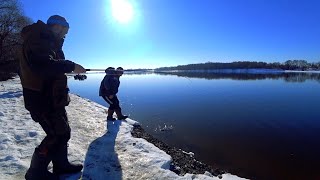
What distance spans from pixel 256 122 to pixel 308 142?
13.1 ft

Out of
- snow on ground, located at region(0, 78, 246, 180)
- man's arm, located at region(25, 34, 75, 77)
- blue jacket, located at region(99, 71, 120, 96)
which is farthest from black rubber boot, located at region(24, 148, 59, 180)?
blue jacket, located at region(99, 71, 120, 96)

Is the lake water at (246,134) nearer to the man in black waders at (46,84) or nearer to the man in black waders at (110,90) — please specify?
the man in black waders at (110,90)

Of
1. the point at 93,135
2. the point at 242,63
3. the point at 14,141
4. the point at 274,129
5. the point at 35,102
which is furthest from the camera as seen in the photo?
the point at 242,63

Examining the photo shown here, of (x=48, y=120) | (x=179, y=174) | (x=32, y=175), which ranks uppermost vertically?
(x=48, y=120)

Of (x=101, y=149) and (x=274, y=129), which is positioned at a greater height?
(x=101, y=149)

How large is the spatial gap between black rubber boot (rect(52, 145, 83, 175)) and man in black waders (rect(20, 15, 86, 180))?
2 centimetres

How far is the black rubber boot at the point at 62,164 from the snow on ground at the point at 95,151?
5.3 inches

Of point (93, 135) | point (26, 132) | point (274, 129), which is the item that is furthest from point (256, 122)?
point (26, 132)

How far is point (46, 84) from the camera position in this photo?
14.9 ft

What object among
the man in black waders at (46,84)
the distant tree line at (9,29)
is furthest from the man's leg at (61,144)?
the distant tree line at (9,29)

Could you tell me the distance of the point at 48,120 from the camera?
460 centimetres

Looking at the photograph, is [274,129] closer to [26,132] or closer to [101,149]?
[101,149]

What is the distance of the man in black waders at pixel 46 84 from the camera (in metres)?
4.27

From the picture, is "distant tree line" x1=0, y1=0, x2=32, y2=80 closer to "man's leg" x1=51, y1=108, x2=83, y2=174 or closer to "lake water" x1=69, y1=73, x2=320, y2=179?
"lake water" x1=69, y1=73, x2=320, y2=179
